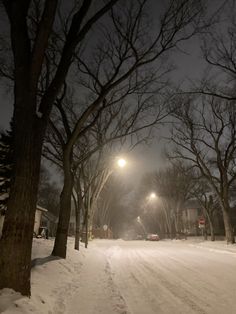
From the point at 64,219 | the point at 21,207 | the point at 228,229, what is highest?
the point at 228,229

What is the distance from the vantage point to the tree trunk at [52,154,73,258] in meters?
12.6

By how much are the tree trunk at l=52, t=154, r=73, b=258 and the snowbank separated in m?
1.05

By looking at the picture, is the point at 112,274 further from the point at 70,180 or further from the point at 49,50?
the point at 49,50

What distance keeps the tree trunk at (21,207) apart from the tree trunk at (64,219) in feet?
19.4

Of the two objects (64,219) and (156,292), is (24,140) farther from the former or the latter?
(64,219)

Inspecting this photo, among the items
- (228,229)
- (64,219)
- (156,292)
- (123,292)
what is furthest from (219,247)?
(123,292)

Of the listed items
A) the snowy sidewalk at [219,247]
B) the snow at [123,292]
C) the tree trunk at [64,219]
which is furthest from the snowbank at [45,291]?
the snowy sidewalk at [219,247]

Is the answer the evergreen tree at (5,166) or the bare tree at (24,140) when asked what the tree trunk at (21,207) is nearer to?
the bare tree at (24,140)

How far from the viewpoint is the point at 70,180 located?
526 inches

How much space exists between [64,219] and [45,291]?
5.92 meters

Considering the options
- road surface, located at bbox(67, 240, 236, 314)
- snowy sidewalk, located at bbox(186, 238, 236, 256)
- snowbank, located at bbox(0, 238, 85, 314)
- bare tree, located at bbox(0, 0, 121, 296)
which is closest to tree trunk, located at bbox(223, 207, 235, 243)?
snowy sidewalk, located at bbox(186, 238, 236, 256)

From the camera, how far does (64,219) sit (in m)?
13.0

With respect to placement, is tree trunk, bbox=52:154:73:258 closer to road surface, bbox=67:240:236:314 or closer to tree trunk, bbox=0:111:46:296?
road surface, bbox=67:240:236:314

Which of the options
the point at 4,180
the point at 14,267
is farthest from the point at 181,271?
the point at 4,180
